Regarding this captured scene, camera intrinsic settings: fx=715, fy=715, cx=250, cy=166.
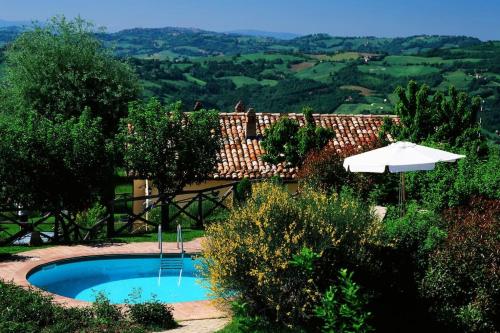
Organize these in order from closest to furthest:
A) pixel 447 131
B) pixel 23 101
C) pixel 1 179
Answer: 1. pixel 1 179
2. pixel 447 131
3. pixel 23 101

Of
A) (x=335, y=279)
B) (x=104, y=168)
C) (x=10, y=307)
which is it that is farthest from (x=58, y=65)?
(x=335, y=279)

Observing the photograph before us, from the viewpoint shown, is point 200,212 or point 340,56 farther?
point 340,56

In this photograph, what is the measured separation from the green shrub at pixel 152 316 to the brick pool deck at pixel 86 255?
0.65m

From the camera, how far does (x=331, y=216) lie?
1142cm

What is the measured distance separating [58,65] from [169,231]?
1138 centimetres

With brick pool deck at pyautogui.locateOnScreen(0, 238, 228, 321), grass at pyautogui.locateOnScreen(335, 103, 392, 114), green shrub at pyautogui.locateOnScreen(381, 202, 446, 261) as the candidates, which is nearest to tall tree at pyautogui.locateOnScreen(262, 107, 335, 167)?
brick pool deck at pyautogui.locateOnScreen(0, 238, 228, 321)

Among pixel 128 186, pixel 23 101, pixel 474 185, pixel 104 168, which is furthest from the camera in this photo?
pixel 128 186

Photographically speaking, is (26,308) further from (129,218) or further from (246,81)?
(246,81)

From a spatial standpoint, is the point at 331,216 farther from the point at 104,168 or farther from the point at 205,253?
the point at 104,168

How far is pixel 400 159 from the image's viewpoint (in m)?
16.4

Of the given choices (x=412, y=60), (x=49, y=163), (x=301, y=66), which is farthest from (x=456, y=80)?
(x=49, y=163)

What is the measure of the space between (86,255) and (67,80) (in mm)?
13025

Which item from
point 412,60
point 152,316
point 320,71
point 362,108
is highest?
point 412,60

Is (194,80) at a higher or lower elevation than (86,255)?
higher
